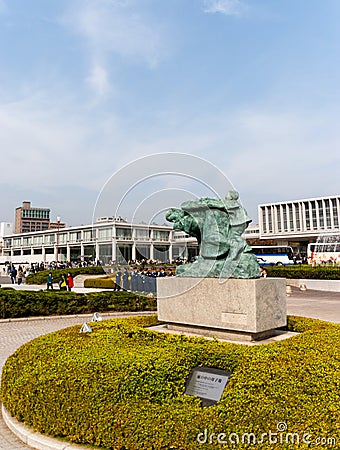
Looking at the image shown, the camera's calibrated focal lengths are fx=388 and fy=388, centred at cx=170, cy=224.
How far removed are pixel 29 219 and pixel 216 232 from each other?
134897 mm

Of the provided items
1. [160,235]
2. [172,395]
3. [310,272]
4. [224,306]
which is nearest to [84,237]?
[310,272]

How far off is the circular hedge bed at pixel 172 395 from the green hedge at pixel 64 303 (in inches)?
339

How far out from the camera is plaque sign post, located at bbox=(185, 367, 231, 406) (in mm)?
4152

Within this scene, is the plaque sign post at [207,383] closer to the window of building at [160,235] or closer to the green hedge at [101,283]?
Result: the window of building at [160,235]

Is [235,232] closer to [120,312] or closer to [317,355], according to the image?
[317,355]

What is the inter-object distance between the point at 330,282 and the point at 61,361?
22.5m

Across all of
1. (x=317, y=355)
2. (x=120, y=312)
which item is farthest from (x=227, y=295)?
(x=120, y=312)

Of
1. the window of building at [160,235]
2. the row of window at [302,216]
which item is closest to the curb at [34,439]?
the window of building at [160,235]

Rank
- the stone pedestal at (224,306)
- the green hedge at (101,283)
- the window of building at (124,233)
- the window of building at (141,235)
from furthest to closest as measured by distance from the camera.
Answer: the green hedge at (101,283) → the window of building at (124,233) → the window of building at (141,235) → the stone pedestal at (224,306)

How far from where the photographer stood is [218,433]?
3.54 meters

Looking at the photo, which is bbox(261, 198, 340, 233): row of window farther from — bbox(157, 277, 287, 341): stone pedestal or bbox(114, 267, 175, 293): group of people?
bbox(157, 277, 287, 341): stone pedestal

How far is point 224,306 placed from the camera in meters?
7.04

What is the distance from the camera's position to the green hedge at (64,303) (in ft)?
43.8

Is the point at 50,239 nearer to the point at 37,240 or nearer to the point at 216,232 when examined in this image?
the point at 37,240
